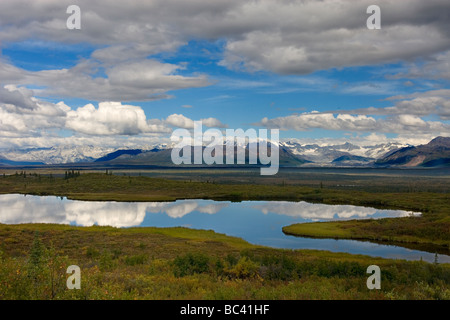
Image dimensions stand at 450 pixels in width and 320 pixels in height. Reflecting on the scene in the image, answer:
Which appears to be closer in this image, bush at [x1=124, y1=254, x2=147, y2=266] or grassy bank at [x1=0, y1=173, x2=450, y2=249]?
bush at [x1=124, y1=254, x2=147, y2=266]

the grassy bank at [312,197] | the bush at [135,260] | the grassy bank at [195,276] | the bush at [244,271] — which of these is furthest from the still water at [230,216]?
the bush at [244,271]

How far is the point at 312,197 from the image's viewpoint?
12456 cm

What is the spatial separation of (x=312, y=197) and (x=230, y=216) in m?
47.7

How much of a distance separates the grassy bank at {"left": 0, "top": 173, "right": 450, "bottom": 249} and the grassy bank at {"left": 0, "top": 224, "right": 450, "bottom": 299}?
19900 millimetres

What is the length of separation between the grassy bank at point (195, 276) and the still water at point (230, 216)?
37.4 feet

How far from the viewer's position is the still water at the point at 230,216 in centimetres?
5543

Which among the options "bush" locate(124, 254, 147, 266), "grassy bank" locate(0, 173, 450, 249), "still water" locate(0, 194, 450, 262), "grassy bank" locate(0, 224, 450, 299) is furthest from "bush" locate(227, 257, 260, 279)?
"grassy bank" locate(0, 173, 450, 249)

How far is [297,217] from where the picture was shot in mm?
83750

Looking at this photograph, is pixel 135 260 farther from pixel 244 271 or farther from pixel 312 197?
pixel 312 197

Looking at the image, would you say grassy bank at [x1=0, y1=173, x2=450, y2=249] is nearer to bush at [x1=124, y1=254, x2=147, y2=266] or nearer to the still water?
the still water

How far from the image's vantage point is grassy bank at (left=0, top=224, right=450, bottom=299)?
15.2m
